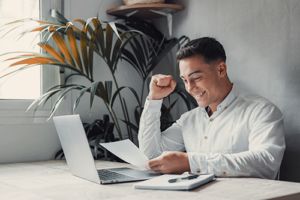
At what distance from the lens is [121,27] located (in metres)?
2.57

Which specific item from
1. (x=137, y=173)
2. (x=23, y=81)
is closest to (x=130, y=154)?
(x=137, y=173)

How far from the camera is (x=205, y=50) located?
1.74 m

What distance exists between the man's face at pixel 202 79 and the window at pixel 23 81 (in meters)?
1.06

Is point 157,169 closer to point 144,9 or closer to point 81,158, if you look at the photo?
point 81,158

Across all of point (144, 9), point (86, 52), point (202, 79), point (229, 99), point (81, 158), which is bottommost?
point (81, 158)

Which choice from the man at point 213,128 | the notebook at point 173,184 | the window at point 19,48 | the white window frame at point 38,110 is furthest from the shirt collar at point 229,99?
the window at point 19,48

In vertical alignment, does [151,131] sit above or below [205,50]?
below

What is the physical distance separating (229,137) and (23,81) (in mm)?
1506

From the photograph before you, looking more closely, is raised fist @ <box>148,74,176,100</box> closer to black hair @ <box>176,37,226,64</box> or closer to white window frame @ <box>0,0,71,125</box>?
black hair @ <box>176,37,226,64</box>

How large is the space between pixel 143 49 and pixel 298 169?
1.52 m

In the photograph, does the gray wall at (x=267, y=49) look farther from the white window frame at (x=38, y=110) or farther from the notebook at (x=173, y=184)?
the white window frame at (x=38, y=110)

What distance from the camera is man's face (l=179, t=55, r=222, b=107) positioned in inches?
68.3

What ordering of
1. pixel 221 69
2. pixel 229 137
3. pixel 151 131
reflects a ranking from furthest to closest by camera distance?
1. pixel 151 131
2. pixel 221 69
3. pixel 229 137

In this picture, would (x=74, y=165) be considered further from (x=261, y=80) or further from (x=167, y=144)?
(x=261, y=80)
